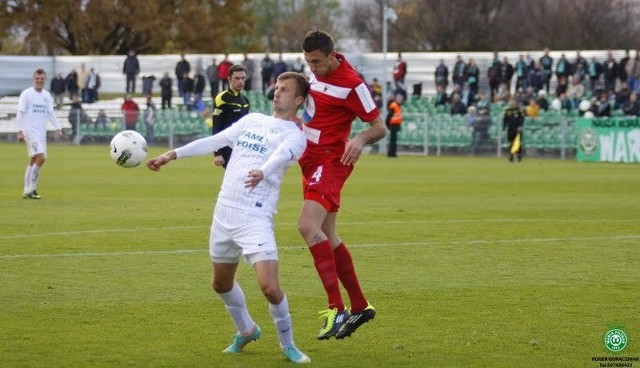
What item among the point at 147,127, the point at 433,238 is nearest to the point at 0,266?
the point at 433,238

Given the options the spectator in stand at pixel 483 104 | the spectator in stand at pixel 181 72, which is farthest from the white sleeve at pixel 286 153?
the spectator in stand at pixel 181 72

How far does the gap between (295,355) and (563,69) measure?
38.1 m

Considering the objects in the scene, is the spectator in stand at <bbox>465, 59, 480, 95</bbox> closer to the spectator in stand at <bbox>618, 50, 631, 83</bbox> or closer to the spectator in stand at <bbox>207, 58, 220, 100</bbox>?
the spectator in stand at <bbox>618, 50, 631, 83</bbox>

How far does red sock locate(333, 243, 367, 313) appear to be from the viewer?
29.9ft

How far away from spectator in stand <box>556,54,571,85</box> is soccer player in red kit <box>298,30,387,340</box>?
36.5m

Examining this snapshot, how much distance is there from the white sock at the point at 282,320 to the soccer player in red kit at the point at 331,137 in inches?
33.9

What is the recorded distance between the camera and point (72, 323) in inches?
370

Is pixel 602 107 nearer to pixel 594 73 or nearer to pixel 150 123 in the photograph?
pixel 594 73

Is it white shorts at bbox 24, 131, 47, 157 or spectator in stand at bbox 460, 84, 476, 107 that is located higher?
white shorts at bbox 24, 131, 47, 157

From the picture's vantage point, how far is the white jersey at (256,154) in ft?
26.8

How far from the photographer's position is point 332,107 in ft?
30.7

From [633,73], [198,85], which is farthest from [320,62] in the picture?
[198,85]

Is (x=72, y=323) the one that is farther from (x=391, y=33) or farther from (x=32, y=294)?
(x=391, y=33)

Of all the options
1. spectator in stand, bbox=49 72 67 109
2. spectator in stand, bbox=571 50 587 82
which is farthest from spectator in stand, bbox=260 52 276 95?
spectator in stand, bbox=571 50 587 82
